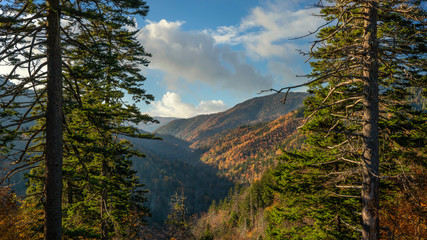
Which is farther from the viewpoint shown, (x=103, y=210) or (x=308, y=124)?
(x=103, y=210)

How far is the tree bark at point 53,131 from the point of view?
18.2ft

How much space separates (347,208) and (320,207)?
3.48 feet

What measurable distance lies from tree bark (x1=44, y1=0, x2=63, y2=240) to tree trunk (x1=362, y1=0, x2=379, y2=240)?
304 inches

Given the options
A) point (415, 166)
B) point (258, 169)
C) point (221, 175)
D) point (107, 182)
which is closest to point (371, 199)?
point (415, 166)

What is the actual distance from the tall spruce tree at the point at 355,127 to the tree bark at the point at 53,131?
6.74 m

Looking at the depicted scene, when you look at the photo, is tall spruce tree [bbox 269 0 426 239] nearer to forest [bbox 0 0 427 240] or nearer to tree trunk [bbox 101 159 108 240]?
forest [bbox 0 0 427 240]

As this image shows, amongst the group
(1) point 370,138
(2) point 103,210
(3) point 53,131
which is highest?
(3) point 53,131

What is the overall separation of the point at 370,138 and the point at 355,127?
362 centimetres

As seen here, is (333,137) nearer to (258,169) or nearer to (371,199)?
(371,199)

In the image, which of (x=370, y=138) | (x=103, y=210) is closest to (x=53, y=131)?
(x=103, y=210)

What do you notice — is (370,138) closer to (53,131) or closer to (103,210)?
(53,131)

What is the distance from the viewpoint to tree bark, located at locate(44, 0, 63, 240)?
553cm

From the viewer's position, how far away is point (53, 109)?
5633mm

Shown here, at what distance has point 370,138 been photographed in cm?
490
